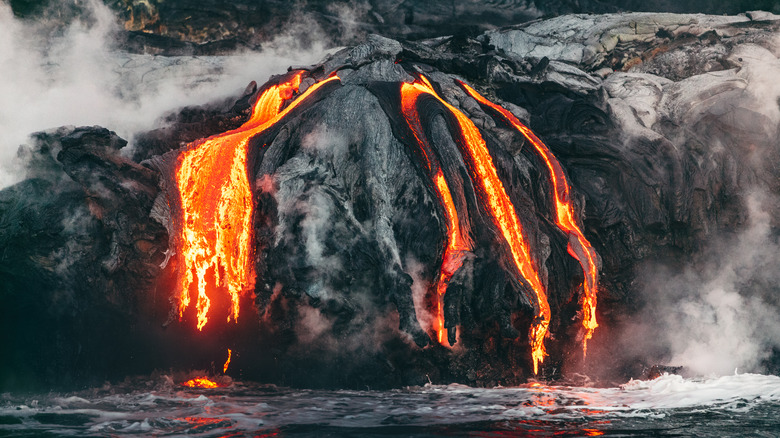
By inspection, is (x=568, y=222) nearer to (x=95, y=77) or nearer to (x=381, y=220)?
(x=381, y=220)

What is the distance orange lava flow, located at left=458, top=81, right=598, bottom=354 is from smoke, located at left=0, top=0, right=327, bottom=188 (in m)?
4.47

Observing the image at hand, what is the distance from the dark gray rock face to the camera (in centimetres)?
1025

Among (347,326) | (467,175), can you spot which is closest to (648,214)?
(467,175)

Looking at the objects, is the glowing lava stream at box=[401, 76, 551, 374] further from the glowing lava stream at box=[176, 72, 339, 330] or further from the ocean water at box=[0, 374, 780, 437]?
the glowing lava stream at box=[176, 72, 339, 330]

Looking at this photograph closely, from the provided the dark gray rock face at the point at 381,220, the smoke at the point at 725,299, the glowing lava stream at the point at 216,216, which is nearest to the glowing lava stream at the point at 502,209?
the dark gray rock face at the point at 381,220

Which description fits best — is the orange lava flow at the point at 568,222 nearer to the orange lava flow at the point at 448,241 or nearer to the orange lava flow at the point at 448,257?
the orange lava flow at the point at 448,241

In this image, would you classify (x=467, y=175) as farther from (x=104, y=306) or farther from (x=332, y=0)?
(x=332, y=0)

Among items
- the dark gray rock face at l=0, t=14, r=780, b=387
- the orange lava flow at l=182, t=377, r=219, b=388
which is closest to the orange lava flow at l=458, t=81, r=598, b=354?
the dark gray rock face at l=0, t=14, r=780, b=387

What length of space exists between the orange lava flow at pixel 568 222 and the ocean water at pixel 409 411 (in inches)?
52.4

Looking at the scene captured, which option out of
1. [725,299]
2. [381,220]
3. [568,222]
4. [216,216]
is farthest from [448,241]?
[725,299]

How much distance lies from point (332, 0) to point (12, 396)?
1002 cm

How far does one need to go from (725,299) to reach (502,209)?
4.07 meters

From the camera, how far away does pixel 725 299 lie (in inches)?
471

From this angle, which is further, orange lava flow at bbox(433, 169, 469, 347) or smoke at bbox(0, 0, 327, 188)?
smoke at bbox(0, 0, 327, 188)
